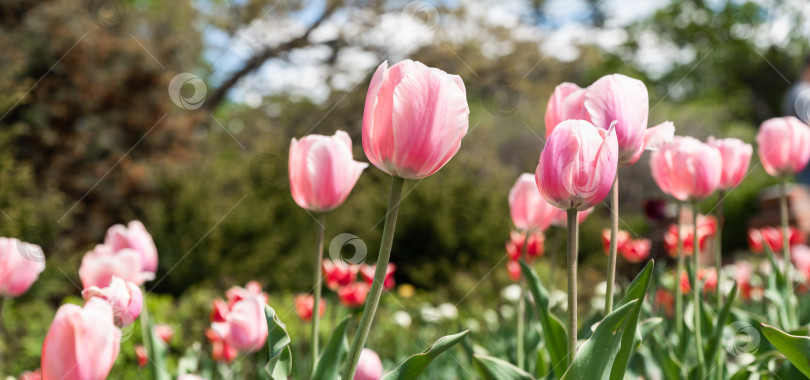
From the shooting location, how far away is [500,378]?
0.91 m

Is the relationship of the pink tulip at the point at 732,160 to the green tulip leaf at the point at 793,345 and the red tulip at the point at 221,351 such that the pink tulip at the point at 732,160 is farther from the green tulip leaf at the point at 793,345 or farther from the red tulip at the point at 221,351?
the red tulip at the point at 221,351

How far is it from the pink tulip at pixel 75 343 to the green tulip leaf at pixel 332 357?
37 centimetres

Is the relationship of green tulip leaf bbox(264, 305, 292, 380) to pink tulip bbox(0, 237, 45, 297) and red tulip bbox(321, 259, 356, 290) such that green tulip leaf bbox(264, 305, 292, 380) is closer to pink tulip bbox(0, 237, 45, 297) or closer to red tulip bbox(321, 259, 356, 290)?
pink tulip bbox(0, 237, 45, 297)

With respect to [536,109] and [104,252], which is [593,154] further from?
[536,109]

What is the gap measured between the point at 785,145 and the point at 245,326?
4.37ft

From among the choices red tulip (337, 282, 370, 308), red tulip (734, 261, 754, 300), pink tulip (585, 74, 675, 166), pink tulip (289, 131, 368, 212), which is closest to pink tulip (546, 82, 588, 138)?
pink tulip (585, 74, 675, 166)

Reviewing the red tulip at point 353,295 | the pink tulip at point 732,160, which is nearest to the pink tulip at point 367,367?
the pink tulip at point 732,160

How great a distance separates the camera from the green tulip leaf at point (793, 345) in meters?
0.83

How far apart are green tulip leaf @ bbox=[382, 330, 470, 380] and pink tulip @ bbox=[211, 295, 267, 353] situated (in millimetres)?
527

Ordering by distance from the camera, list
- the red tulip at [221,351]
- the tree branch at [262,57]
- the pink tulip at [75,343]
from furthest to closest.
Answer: the tree branch at [262,57] < the red tulip at [221,351] < the pink tulip at [75,343]

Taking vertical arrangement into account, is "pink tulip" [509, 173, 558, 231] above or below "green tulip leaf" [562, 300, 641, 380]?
below

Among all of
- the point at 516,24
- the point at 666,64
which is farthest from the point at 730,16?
the point at 516,24

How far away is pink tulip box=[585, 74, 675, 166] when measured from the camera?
86 cm

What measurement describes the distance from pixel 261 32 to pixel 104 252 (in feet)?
35.0
